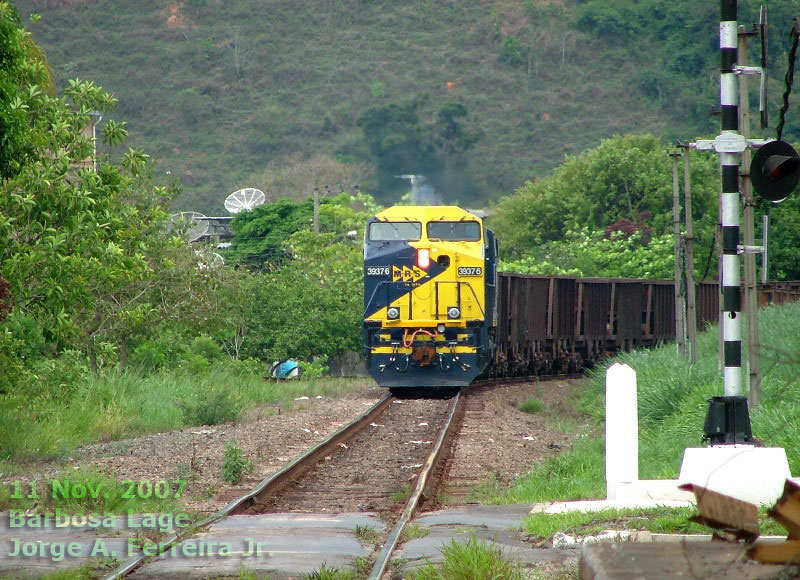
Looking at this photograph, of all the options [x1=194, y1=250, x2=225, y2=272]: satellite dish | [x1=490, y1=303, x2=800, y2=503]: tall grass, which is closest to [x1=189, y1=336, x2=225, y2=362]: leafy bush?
[x1=194, y1=250, x2=225, y2=272]: satellite dish

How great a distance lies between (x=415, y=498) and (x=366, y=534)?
1.52 metres

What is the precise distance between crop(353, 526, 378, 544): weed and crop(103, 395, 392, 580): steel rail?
117 centimetres

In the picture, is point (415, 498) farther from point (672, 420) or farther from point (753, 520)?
point (672, 420)

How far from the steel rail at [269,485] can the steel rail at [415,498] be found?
4.22ft

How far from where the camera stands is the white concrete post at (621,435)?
8.71 meters

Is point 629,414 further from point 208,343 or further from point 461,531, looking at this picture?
point 208,343

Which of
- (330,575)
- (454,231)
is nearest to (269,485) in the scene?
(330,575)

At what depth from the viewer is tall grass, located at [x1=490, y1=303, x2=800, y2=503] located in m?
10.0

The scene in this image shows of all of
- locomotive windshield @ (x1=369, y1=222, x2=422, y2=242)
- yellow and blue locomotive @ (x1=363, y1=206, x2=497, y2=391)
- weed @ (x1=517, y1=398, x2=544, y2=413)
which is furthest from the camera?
locomotive windshield @ (x1=369, y1=222, x2=422, y2=242)

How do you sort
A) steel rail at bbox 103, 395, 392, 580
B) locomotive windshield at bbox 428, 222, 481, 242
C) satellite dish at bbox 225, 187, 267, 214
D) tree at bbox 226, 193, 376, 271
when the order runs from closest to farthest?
1. steel rail at bbox 103, 395, 392, 580
2. locomotive windshield at bbox 428, 222, 481, 242
3. tree at bbox 226, 193, 376, 271
4. satellite dish at bbox 225, 187, 267, 214

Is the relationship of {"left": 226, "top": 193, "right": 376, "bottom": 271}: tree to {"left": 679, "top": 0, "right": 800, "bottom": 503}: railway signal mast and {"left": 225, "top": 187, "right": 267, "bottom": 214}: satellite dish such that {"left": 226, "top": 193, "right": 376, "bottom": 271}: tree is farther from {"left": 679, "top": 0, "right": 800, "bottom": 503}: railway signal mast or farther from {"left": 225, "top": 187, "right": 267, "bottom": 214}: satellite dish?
{"left": 679, "top": 0, "right": 800, "bottom": 503}: railway signal mast

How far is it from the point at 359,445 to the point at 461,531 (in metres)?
6.39

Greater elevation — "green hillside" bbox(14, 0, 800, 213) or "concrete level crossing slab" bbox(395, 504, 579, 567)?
"green hillside" bbox(14, 0, 800, 213)

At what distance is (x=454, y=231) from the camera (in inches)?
857
